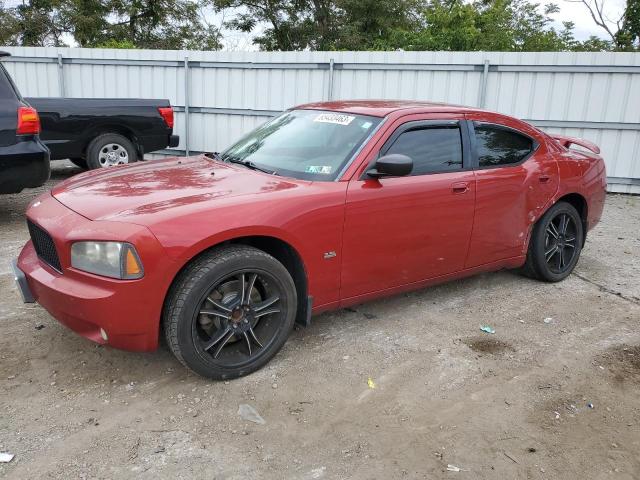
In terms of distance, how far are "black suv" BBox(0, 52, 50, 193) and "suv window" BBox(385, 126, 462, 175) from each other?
156 inches

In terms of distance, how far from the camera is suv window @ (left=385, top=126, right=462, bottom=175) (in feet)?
→ 12.8

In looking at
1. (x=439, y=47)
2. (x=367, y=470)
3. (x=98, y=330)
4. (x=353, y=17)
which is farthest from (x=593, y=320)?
(x=353, y=17)

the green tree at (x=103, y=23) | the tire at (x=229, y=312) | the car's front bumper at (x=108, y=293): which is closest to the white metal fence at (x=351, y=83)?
the tire at (x=229, y=312)

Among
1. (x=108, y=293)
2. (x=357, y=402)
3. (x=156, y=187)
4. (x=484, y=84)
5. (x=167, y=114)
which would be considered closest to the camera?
(x=108, y=293)

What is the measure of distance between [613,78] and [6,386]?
9553 mm

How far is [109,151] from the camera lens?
28.5 ft

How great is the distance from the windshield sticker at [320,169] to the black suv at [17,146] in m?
3.55

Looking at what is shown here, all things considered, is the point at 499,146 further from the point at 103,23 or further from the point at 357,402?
the point at 103,23

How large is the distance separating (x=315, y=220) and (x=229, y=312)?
747 mm

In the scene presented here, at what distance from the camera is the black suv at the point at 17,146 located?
558 cm

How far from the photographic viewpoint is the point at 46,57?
1132 cm

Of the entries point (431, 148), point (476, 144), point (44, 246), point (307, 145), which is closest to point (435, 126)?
point (431, 148)

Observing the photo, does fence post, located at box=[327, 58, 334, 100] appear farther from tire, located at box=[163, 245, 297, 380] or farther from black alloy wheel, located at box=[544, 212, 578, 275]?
tire, located at box=[163, 245, 297, 380]

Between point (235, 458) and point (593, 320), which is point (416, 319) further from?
point (235, 458)
